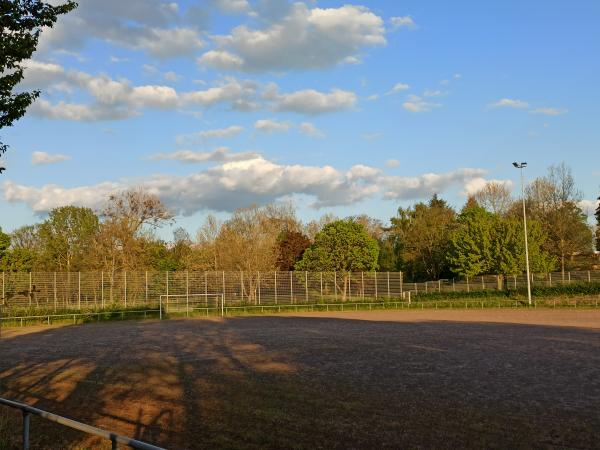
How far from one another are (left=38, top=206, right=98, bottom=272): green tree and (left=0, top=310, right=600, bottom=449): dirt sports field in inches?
1826

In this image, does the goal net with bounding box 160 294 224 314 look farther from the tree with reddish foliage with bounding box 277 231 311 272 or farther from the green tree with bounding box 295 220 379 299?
the tree with reddish foliage with bounding box 277 231 311 272

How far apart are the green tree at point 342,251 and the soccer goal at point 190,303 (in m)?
21.6

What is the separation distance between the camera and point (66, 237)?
71.9 metres

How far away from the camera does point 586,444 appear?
28.9ft

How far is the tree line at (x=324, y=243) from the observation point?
2235 inches

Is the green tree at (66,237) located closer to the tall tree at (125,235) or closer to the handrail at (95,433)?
the tall tree at (125,235)

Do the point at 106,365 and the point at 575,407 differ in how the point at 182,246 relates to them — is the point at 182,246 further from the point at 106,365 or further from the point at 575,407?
the point at 575,407

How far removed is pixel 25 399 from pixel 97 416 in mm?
2670

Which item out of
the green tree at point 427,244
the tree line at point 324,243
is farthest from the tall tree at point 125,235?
the green tree at point 427,244

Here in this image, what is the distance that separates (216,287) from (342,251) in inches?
856

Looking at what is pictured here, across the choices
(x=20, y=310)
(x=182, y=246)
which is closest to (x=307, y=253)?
(x=182, y=246)

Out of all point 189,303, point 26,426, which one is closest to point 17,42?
point 26,426

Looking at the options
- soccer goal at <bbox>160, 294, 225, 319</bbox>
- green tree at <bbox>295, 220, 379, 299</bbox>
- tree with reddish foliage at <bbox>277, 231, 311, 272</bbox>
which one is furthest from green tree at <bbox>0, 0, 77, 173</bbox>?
tree with reddish foliage at <bbox>277, 231, 311, 272</bbox>

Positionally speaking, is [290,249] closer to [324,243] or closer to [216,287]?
[324,243]
